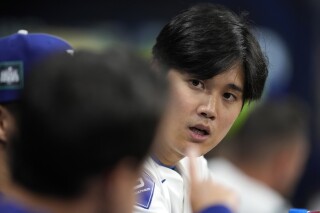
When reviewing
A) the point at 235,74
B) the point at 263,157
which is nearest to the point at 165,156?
the point at 235,74

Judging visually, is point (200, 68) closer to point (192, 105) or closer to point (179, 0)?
point (192, 105)

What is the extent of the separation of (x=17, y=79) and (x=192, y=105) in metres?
0.66

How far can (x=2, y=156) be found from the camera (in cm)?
221

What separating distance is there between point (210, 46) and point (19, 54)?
28.7 inches

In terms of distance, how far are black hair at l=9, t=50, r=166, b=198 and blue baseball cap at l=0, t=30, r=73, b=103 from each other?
0.78 meters

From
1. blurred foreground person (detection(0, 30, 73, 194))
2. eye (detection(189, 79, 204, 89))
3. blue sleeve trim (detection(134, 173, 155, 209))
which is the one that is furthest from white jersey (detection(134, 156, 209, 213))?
blurred foreground person (detection(0, 30, 73, 194))

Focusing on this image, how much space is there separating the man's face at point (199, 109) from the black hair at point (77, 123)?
118cm

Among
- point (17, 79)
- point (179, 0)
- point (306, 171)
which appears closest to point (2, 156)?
point (17, 79)

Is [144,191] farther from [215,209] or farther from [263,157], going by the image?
[263,157]

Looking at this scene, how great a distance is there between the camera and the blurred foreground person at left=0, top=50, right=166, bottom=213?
1.43m

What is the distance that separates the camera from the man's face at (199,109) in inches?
106

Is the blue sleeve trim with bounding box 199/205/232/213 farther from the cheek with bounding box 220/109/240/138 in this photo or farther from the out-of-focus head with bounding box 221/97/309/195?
the out-of-focus head with bounding box 221/97/309/195

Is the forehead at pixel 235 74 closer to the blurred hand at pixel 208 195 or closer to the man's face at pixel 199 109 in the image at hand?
the man's face at pixel 199 109

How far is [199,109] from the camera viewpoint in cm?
270
